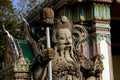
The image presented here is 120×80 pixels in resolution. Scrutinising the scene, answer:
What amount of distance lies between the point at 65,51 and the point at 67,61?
0.23 m

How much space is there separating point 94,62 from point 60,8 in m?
7.32

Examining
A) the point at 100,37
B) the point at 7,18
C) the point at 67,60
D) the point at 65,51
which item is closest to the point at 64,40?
the point at 65,51

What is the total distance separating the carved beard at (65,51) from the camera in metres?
8.41

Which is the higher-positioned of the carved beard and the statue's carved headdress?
the statue's carved headdress

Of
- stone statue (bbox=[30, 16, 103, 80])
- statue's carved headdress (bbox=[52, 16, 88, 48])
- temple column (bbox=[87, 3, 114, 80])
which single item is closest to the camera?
stone statue (bbox=[30, 16, 103, 80])

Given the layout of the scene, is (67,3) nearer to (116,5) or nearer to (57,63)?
(116,5)

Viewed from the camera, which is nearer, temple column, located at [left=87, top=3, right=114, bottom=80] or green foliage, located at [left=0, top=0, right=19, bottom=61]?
temple column, located at [left=87, top=3, right=114, bottom=80]

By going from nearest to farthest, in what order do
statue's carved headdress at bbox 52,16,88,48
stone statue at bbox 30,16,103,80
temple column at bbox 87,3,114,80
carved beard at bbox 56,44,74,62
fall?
stone statue at bbox 30,16,103,80 → carved beard at bbox 56,44,74,62 → statue's carved headdress at bbox 52,16,88,48 → temple column at bbox 87,3,114,80

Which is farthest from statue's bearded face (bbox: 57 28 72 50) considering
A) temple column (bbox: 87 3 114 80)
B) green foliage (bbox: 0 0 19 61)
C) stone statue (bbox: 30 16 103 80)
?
green foliage (bbox: 0 0 19 61)

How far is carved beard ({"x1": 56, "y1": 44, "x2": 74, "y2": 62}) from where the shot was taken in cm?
841

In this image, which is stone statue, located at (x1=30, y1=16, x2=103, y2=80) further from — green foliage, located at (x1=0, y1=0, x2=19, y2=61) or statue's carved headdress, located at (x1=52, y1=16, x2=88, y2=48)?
green foliage, located at (x1=0, y1=0, x2=19, y2=61)

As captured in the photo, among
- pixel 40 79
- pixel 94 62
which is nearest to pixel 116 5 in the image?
pixel 94 62

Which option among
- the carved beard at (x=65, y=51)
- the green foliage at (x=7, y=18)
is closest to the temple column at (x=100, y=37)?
the carved beard at (x=65, y=51)

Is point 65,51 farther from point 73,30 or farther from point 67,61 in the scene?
point 73,30
